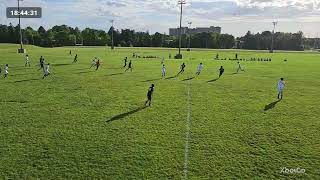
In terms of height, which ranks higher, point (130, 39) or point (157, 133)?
point (130, 39)

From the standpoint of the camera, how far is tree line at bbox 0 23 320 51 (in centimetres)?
14425

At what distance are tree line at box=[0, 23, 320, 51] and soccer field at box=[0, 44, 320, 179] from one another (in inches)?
4500

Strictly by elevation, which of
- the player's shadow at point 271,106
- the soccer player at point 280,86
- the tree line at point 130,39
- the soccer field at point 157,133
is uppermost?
the tree line at point 130,39

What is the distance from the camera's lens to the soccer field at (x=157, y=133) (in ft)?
53.9

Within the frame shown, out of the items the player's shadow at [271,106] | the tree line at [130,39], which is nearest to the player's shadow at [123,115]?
the player's shadow at [271,106]

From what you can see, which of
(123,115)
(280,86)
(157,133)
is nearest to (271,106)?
(280,86)

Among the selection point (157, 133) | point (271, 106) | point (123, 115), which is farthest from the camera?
point (271, 106)

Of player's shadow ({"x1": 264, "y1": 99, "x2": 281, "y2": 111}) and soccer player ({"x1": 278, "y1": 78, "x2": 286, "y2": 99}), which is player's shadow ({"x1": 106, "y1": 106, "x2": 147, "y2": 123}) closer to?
player's shadow ({"x1": 264, "y1": 99, "x2": 281, "y2": 111})

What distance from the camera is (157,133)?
805 inches

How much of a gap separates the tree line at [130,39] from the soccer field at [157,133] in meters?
114

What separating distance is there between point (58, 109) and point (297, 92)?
20707 millimetres

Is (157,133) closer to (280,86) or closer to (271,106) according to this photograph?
(271,106)

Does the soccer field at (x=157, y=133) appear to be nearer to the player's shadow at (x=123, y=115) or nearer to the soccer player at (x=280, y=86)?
the player's shadow at (x=123, y=115)

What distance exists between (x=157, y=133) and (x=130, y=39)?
149410mm
